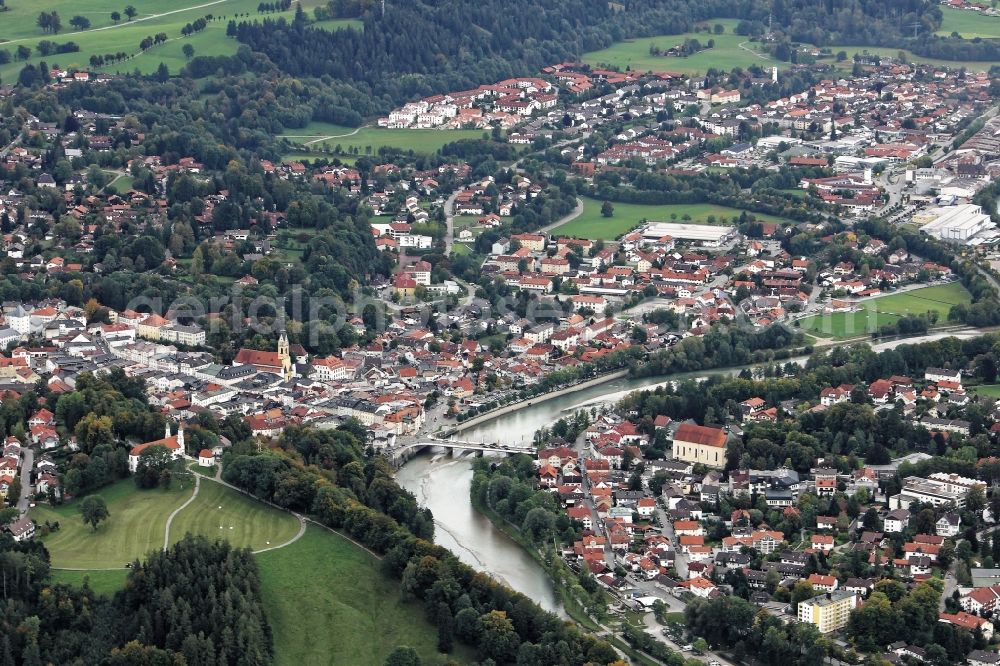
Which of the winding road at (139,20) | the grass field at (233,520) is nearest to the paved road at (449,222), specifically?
the grass field at (233,520)

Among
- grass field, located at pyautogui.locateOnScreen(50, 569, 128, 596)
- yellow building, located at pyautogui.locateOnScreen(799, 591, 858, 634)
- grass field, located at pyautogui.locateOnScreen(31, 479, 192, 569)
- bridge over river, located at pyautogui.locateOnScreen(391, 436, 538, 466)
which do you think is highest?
grass field, located at pyautogui.locateOnScreen(50, 569, 128, 596)

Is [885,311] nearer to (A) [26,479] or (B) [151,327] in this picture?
(B) [151,327]

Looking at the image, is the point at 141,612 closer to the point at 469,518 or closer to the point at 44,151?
the point at 469,518

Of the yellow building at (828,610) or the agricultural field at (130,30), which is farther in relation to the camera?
the agricultural field at (130,30)

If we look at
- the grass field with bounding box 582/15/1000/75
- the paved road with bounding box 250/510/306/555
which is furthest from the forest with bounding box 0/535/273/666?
the grass field with bounding box 582/15/1000/75

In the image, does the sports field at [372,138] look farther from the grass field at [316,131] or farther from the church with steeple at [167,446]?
the church with steeple at [167,446]

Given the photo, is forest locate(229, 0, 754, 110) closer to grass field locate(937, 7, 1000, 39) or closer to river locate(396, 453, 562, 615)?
grass field locate(937, 7, 1000, 39)
